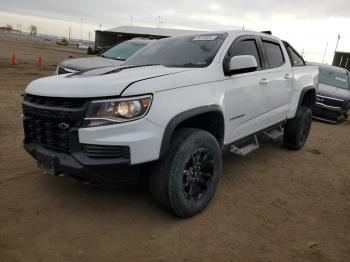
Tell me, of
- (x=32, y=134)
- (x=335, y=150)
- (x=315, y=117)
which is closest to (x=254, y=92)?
(x=32, y=134)

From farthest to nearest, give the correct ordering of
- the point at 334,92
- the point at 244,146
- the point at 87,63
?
1. the point at 334,92
2. the point at 87,63
3. the point at 244,146

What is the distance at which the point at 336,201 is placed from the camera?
4195 millimetres

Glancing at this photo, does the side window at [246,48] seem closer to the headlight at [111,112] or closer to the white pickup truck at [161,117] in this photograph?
the white pickup truck at [161,117]

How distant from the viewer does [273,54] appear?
16.7 ft

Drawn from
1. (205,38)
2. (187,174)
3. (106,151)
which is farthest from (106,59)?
(106,151)

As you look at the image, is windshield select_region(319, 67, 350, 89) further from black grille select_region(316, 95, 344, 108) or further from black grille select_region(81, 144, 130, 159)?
black grille select_region(81, 144, 130, 159)

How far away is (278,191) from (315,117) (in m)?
6.40

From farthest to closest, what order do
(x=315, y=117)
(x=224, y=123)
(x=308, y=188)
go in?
(x=315, y=117) < (x=308, y=188) < (x=224, y=123)

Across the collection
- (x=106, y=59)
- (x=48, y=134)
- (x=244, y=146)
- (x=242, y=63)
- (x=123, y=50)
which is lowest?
(x=244, y=146)

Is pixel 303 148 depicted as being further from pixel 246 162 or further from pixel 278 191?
pixel 278 191

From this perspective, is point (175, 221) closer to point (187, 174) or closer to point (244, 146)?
point (187, 174)

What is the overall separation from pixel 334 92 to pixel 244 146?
261 inches

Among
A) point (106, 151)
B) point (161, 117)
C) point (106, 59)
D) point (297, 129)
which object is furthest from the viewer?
point (106, 59)

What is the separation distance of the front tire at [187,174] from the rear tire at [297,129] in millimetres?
2675
